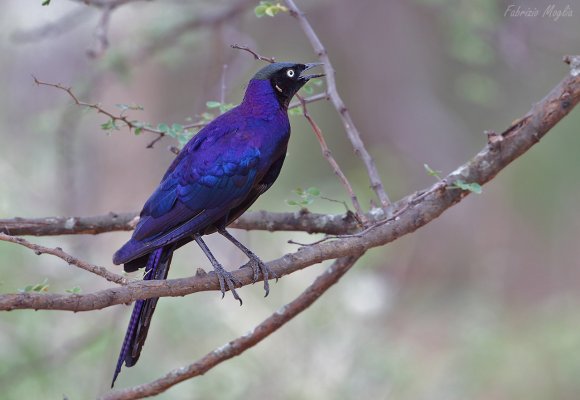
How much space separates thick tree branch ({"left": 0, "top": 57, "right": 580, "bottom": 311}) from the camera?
8.63 feet

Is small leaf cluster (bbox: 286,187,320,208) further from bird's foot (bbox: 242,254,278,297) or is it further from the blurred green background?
the blurred green background

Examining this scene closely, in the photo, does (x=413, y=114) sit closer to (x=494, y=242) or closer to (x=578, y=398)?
(x=494, y=242)

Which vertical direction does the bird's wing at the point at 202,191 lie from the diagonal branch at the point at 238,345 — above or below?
above

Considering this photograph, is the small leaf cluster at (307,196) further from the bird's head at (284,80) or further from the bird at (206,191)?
the bird's head at (284,80)

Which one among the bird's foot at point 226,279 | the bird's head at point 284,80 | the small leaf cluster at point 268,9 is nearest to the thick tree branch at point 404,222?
the bird's foot at point 226,279

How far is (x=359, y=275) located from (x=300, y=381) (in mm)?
1006

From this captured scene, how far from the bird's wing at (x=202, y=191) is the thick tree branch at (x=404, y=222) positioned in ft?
1.15

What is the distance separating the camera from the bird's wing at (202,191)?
3562 millimetres

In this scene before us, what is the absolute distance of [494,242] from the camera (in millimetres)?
10820

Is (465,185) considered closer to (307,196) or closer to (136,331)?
(307,196)

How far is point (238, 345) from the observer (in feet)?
11.9

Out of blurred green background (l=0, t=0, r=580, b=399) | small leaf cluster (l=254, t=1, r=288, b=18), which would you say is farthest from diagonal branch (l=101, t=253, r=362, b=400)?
blurred green background (l=0, t=0, r=580, b=399)

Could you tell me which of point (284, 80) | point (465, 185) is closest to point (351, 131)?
point (284, 80)

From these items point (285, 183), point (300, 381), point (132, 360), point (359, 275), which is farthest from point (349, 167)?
point (132, 360)
